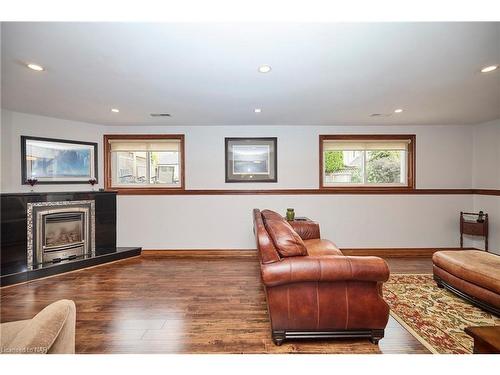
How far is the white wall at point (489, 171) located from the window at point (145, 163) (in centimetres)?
549

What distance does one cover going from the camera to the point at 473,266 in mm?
2311

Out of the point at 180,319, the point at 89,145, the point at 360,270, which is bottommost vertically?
the point at 180,319

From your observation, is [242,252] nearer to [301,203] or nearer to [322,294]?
[301,203]

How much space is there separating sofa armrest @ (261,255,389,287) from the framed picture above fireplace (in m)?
3.94

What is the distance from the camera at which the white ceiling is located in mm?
1608

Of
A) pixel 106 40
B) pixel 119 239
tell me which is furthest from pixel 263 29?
pixel 119 239

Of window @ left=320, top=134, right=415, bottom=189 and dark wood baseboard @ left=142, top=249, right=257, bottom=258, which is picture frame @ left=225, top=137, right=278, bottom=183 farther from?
dark wood baseboard @ left=142, top=249, right=257, bottom=258

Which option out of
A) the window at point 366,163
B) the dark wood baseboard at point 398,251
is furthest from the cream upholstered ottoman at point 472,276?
the window at point 366,163

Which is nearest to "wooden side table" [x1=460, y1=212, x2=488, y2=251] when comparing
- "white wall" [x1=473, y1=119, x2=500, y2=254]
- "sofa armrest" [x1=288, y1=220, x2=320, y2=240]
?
"white wall" [x1=473, y1=119, x2=500, y2=254]

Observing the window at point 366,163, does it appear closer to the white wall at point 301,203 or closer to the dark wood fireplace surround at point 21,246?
the white wall at point 301,203

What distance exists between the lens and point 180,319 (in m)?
2.16

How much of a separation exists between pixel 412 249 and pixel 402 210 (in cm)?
74

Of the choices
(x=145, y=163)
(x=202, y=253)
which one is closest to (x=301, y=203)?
(x=202, y=253)

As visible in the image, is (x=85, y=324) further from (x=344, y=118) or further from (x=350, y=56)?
(x=344, y=118)
